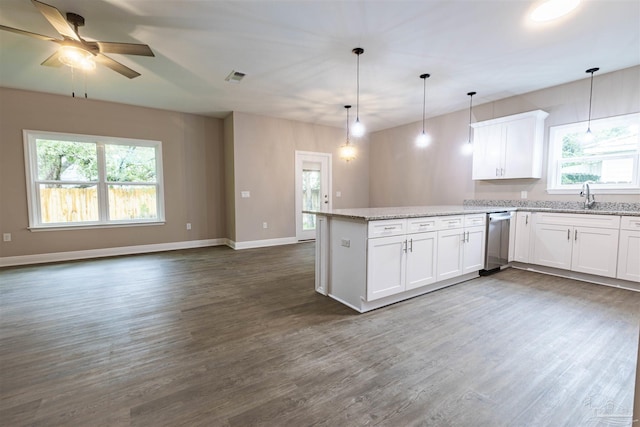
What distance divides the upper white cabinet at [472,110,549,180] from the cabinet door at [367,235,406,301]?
115 inches

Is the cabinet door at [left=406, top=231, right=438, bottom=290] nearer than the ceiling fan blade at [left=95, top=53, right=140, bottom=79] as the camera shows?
No

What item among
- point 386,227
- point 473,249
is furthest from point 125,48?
point 473,249

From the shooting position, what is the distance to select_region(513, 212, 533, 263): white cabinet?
410 cm

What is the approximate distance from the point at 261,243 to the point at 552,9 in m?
5.41

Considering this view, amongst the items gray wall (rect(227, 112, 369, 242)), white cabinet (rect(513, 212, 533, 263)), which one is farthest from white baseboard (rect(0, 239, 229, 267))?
white cabinet (rect(513, 212, 533, 263))

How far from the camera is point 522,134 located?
14.3 ft

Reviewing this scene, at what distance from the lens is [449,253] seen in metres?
3.34

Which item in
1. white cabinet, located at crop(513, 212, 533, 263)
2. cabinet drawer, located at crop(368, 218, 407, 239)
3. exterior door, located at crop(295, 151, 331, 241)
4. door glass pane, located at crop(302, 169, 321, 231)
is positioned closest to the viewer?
cabinet drawer, located at crop(368, 218, 407, 239)

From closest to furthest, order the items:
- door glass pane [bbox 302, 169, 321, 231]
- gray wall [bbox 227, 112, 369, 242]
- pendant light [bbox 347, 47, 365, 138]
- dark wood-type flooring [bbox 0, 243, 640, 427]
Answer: dark wood-type flooring [bbox 0, 243, 640, 427] < pendant light [bbox 347, 47, 365, 138] < gray wall [bbox 227, 112, 369, 242] < door glass pane [bbox 302, 169, 321, 231]

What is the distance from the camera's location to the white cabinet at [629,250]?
3.21 meters

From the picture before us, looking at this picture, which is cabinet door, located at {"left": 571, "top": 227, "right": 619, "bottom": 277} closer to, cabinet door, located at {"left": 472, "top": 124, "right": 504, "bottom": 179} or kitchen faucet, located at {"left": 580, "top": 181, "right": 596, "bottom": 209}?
kitchen faucet, located at {"left": 580, "top": 181, "right": 596, "bottom": 209}

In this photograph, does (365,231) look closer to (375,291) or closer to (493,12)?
(375,291)

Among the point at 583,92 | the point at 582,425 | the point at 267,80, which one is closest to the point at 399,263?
the point at 582,425

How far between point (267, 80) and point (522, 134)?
3.98 m
